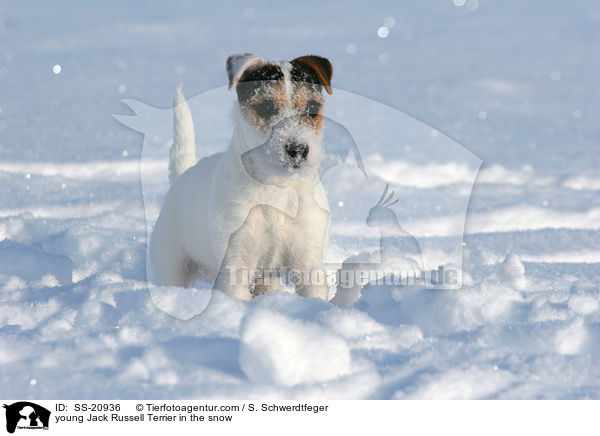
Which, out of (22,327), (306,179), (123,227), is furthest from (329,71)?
(123,227)

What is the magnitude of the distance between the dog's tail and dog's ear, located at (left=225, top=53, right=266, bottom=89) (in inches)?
51.7

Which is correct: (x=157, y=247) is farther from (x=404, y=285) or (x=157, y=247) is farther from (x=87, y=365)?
(x=404, y=285)

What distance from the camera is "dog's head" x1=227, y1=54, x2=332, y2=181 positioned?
13.4 ft

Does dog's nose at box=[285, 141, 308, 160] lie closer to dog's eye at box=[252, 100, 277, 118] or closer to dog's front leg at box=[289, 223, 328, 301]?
dog's eye at box=[252, 100, 277, 118]

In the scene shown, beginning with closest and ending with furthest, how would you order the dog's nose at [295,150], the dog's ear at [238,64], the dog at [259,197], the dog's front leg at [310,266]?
the dog's nose at [295,150]
the dog at [259,197]
the dog's ear at [238,64]
the dog's front leg at [310,266]

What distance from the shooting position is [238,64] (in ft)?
14.2

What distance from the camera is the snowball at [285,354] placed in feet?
11.6

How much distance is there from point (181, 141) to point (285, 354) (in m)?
3.01

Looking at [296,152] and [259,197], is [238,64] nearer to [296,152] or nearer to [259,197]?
[296,152]

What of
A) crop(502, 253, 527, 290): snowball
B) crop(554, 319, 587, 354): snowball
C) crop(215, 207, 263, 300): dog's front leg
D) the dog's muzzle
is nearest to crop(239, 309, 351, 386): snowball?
crop(215, 207, 263, 300): dog's front leg

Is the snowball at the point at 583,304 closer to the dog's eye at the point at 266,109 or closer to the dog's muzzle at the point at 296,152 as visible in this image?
the dog's muzzle at the point at 296,152

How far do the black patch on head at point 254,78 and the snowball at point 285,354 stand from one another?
1.63m

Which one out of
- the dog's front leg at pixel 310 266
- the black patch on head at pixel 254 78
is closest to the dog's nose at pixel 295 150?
the black patch on head at pixel 254 78

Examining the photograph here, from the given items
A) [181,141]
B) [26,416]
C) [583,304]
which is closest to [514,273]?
[583,304]
